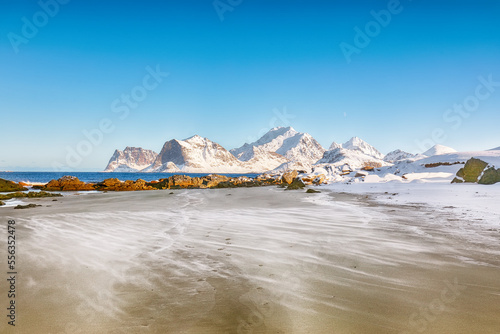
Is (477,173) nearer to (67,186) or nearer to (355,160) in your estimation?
(67,186)

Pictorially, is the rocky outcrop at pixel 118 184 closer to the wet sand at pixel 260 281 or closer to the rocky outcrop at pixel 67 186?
the rocky outcrop at pixel 67 186

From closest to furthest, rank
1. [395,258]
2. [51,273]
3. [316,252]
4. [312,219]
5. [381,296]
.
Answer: [381,296], [51,273], [395,258], [316,252], [312,219]

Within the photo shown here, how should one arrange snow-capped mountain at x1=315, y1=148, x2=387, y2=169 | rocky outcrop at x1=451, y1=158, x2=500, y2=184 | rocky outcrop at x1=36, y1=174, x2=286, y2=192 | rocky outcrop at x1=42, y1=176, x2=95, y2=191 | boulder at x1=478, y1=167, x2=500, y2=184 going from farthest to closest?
snow-capped mountain at x1=315, y1=148, x2=387, y2=169 < rocky outcrop at x1=36, y1=174, x2=286, y2=192 < rocky outcrop at x1=42, y1=176, x2=95, y2=191 < rocky outcrop at x1=451, y1=158, x2=500, y2=184 < boulder at x1=478, y1=167, x2=500, y2=184

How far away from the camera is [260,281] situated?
352 cm

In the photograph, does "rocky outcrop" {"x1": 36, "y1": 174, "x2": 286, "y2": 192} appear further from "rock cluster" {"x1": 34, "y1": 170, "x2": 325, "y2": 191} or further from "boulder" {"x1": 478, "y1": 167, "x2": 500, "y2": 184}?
"boulder" {"x1": 478, "y1": 167, "x2": 500, "y2": 184}

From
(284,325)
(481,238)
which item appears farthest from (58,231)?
(481,238)

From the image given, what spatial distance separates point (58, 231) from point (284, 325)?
6.58 metres

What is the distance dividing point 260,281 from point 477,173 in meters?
21.5

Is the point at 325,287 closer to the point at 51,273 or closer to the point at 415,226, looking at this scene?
the point at 51,273

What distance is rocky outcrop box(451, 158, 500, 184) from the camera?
16750 mm

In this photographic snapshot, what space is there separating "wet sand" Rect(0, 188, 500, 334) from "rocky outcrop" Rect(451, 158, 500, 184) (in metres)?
13.9

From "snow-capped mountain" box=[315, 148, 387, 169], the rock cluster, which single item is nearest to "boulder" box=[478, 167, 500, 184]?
the rock cluster

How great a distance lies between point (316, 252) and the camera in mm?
4777

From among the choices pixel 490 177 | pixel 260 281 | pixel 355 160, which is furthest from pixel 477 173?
pixel 355 160
